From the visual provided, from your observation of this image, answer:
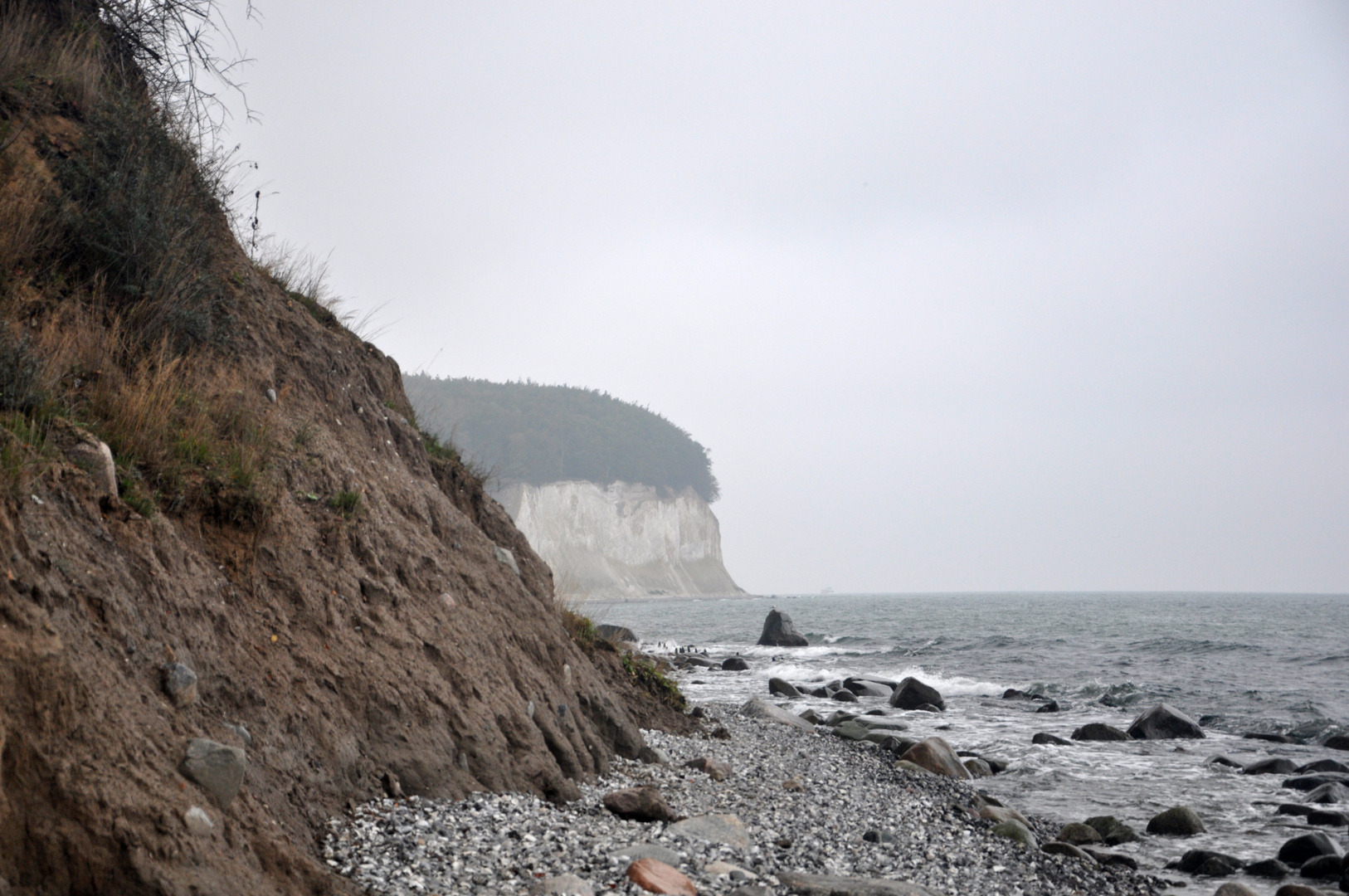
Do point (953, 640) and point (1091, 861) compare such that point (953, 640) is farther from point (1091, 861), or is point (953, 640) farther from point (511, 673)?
point (511, 673)

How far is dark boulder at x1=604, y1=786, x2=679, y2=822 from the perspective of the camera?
21.6 feet

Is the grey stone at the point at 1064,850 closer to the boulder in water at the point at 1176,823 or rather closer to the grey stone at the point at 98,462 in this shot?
the boulder in water at the point at 1176,823

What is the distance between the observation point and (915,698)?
1934 centimetres

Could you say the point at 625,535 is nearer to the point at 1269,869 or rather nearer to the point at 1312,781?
the point at 1312,781

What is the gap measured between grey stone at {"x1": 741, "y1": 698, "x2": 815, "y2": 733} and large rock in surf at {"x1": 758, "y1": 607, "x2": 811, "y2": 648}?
21638 mm

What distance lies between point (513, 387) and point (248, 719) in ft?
379

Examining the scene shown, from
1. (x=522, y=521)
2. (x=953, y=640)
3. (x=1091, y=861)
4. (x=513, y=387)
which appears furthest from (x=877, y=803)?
(x=513, y=387)

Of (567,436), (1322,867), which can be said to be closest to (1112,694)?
(1322,867)

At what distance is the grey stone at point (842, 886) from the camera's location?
545cm

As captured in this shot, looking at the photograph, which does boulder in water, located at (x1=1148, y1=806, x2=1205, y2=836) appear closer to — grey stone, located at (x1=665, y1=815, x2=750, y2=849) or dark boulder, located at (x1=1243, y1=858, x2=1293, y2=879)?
dark boulder, located at (x1=1243, y1=858, x2=1293, y2=879)

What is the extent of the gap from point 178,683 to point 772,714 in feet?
41.0

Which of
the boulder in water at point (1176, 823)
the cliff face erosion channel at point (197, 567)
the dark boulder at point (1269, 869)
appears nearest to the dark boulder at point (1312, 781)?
the boulder in water at point (1176, 823)

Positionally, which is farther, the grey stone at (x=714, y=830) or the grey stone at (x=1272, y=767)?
the grey stone at (x=1272, y=767)

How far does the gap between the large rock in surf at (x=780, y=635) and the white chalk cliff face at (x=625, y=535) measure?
47.2m
